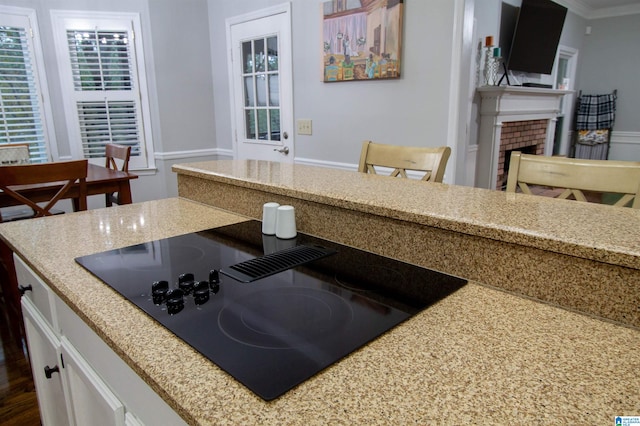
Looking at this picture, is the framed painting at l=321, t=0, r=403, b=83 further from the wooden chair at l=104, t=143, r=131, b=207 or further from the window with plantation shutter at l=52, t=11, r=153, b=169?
the window with plantation shutter at l=52, t=11, r=153, b=169

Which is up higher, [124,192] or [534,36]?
[534,36]

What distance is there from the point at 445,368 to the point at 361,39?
265 cm

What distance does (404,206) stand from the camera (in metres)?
1.09

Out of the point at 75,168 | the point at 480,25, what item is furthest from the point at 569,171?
the point at 480,25

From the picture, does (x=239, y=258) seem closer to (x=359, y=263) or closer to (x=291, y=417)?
(x=359, y=263)

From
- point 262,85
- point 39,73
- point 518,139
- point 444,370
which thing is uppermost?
point 39,73

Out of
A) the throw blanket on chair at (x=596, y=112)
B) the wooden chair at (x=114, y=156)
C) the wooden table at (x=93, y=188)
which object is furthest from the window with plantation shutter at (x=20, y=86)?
the throw blanket on chair at (x=596, y=112)

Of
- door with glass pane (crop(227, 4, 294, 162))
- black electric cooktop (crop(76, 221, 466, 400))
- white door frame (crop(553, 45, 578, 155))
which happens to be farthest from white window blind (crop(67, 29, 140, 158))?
white door frame (crop(553, 45, 578, 155))

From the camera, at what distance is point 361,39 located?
113 inches

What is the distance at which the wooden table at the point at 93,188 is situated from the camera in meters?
2.53

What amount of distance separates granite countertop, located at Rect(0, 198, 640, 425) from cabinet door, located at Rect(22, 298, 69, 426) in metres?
0.34

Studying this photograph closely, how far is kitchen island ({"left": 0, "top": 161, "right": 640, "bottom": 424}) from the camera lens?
21.8 inches

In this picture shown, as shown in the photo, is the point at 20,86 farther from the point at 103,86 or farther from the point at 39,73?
the point at 103,86

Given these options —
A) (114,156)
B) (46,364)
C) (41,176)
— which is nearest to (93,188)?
(41,176)
